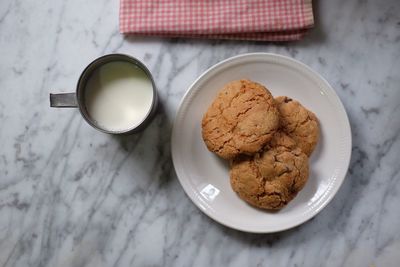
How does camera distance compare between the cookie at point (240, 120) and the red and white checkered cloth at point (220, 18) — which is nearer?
the cookie at point (240, 120)

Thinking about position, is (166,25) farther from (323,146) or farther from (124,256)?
(124,256)

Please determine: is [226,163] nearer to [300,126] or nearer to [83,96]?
[300,126]

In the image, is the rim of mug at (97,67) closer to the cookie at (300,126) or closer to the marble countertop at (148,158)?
the marble countertop at (148,158)

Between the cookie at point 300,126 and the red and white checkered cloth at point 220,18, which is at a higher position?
the red and white checkered cloth at point 220,18

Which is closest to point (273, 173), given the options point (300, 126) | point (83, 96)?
point (300, 126)

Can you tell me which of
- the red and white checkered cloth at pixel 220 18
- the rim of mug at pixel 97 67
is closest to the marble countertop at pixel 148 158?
the red and white checkered cloth at pixel 220 18
